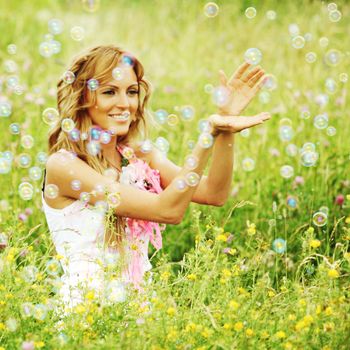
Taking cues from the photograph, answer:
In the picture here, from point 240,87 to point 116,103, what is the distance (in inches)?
20.8

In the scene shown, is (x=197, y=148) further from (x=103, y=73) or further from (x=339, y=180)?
(x=339, y=180)

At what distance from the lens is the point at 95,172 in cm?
314

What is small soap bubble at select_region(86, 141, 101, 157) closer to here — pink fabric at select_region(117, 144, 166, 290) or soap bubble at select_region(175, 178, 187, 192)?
pink fabric at select_region(117, 144, 166, 290)

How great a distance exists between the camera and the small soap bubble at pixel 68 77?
328 cm

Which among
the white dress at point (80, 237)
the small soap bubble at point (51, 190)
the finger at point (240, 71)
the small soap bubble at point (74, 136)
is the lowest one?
the white dress at point (80, 237)

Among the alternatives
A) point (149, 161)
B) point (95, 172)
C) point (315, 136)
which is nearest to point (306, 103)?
point (315, 136)

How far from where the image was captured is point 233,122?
2871 millimetres

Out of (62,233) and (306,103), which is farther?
(306,103)

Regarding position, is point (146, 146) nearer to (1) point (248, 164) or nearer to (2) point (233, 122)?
(2) point (233, 122)

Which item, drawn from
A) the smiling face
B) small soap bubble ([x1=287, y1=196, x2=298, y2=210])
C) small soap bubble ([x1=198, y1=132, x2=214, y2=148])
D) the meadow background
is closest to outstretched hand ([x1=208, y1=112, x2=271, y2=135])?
small soap bubble ([x1=198, y1=132, x2=214, y2=148])

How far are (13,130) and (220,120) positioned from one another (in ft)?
3.83

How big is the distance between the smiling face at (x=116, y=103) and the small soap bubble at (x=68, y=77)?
104mm

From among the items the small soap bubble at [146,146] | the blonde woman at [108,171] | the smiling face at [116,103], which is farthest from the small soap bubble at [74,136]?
the small soap bubble at [146,146]

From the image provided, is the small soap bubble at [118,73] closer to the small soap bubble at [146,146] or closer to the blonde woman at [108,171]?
the blonde woman at [108,171]
